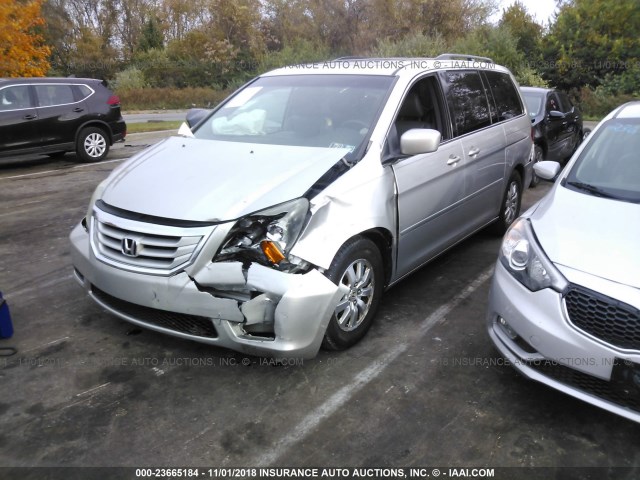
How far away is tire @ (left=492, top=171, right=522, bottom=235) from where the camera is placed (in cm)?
568

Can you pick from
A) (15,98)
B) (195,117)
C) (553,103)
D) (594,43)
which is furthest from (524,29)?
(195,117)

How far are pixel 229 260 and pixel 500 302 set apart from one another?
1.53 metres

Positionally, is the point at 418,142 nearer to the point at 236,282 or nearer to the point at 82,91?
Answer: the point at 236,282

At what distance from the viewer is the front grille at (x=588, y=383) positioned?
2.50 m

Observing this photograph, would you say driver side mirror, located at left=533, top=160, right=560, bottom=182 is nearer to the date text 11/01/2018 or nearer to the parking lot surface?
the parking lot surface

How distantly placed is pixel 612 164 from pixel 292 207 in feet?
7.28

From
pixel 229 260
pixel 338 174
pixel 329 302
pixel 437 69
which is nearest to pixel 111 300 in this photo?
pixel 229 260

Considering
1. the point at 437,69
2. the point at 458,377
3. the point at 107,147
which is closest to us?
the point at 458,377

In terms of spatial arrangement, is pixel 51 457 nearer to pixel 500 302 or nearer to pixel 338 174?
pixel 338 174

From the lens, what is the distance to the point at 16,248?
18.2ft

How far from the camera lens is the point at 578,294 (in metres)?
2.63

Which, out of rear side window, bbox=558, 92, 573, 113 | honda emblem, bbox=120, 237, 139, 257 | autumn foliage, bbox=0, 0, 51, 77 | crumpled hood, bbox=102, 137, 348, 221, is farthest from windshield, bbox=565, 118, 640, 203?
autumn foliage, bbox=0, 0, 51, 77

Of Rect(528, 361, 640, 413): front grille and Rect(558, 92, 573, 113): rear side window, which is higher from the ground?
Rect(558, 92, 573, 113): rear side window

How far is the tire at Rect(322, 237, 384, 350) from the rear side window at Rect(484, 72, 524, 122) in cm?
258
